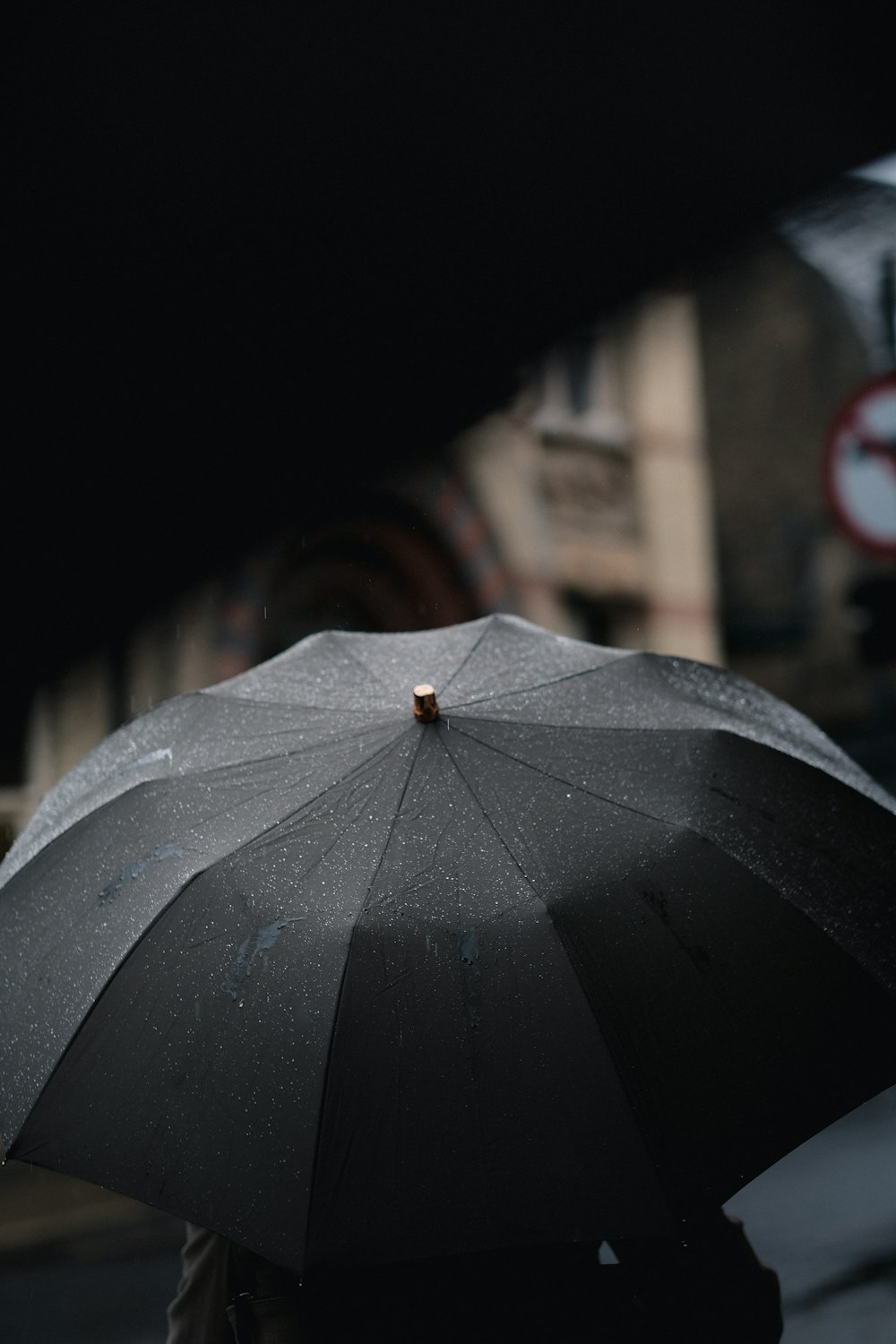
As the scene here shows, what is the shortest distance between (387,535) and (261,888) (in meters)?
Answer: 7.32

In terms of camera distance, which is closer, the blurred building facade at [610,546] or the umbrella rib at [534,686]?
the umbrella rib at [534,686]

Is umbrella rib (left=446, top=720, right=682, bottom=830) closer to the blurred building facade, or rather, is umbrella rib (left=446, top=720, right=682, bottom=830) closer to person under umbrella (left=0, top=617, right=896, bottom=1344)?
person under umbrella (left=0, top=617, right=896, bottom=1344)

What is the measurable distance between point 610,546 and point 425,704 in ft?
29.4

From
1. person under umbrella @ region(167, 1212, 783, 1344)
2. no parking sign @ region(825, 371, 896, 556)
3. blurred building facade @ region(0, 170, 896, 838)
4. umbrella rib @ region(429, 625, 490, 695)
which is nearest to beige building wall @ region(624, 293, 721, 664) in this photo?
blurred building facade @ region(0, 170, 896, 838)

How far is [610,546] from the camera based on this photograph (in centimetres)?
1061

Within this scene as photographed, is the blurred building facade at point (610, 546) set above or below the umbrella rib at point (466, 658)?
above

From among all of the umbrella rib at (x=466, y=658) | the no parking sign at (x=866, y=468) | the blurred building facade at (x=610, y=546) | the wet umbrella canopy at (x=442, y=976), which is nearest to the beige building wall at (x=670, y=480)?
the blurred building facade at (x=610, y=546)

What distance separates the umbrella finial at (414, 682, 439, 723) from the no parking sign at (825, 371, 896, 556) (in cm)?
812

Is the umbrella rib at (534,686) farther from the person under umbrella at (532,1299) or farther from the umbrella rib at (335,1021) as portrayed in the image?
the person under umbrella at (532,1299)

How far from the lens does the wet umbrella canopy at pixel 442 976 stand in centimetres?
149

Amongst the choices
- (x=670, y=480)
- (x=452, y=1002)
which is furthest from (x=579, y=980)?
(x=670, y=480)

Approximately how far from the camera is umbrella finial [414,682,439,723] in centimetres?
181

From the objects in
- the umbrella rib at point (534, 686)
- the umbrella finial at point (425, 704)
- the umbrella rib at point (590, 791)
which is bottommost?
the umbrella rib at point (590, 791)

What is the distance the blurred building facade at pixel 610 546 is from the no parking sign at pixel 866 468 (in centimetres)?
134
